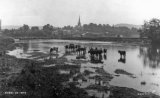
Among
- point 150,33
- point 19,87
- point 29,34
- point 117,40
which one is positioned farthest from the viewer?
point 29,34

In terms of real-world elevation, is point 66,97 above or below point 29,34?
below

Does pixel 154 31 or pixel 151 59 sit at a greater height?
pixel 154 31

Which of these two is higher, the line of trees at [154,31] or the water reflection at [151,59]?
the line of trees at [154,31]

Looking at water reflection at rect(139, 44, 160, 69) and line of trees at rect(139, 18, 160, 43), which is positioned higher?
line of trees at rect(139, 18, 160, 43)

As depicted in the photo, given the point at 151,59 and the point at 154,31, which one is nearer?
the point at 151,59

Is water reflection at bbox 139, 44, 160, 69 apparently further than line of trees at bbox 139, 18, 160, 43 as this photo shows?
No

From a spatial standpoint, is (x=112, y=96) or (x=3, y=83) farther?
(x=3, y=83)

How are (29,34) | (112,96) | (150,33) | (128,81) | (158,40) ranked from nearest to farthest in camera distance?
(112,96), (128,81), (158,40), (150,33), (29,34)

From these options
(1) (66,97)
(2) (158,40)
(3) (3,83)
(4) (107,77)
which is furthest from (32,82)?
(2) (158,40)

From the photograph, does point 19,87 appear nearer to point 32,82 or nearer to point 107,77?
point 32,82

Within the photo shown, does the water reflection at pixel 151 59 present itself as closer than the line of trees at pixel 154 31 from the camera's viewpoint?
Yes
